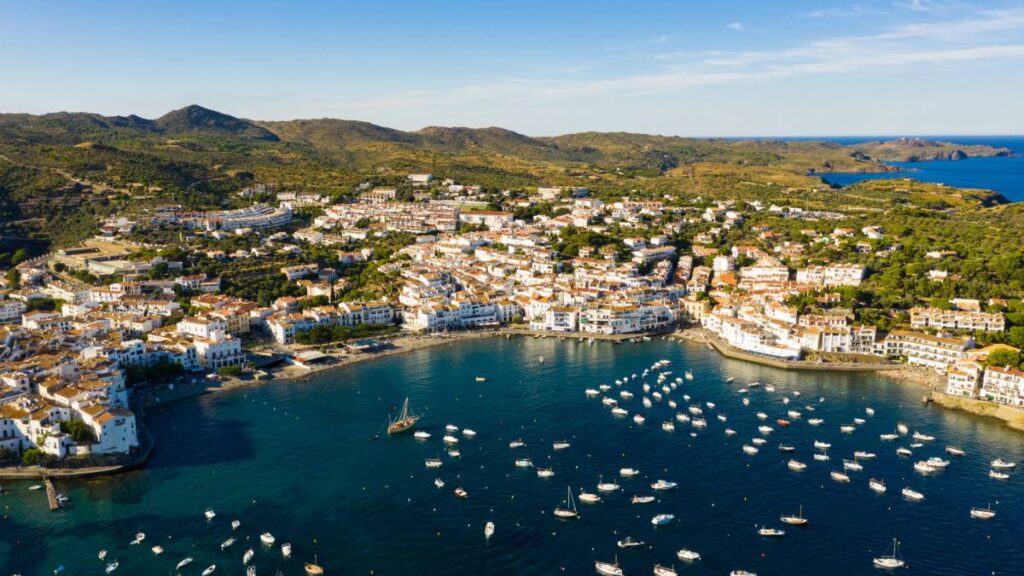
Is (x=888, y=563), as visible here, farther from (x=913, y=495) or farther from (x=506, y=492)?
(x=506, y=492)

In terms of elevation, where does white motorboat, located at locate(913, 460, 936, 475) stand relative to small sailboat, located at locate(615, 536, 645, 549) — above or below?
below

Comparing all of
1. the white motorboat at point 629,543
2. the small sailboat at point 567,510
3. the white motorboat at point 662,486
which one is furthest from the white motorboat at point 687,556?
the white motorboat at point 662,486

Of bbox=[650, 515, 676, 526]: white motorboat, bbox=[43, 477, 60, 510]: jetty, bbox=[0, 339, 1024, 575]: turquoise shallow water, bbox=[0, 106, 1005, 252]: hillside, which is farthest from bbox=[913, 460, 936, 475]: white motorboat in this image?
bbox=[0, 106, 1005, 252]: hillside

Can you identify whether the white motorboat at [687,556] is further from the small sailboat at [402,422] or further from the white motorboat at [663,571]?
the small sailboat at [402,422]

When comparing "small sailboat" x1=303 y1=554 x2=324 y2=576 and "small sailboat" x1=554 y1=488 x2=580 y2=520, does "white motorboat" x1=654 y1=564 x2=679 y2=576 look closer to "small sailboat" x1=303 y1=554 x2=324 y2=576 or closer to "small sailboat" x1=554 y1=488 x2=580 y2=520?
"small sailboat" x1=554 y1=488 x2=580 y2=520

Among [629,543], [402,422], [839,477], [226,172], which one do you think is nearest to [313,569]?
[629,543]
